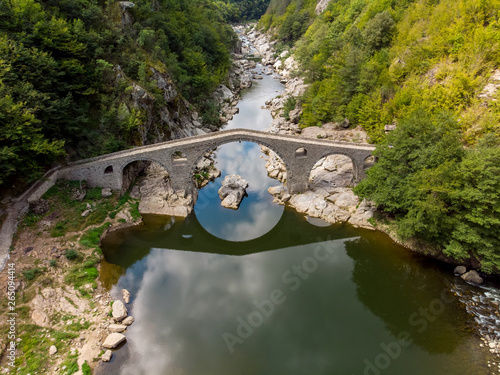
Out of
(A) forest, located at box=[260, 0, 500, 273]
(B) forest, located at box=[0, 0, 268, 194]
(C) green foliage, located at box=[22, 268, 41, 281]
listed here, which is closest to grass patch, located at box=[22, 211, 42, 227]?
(B) forest, located at box=[0, 0, 268, 194]

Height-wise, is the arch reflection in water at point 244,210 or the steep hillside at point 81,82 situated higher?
the steep hillside at point 81,82

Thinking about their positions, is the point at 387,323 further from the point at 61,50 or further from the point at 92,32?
the point at 92,32

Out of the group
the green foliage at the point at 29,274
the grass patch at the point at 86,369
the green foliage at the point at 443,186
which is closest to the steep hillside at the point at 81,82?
the green foliage at the point at 29,274

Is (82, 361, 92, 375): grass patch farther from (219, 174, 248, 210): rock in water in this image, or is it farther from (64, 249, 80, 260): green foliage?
(219, 174, 248, 210): rock in water

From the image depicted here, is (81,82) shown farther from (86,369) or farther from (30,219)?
(86,369)

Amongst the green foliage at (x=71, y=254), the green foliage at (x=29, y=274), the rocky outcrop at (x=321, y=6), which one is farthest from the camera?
the rocky outcrop at (x=321, y=6)

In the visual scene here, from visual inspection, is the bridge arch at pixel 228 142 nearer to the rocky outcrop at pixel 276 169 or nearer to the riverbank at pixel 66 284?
the rocky outcrop at pixel 276 169
